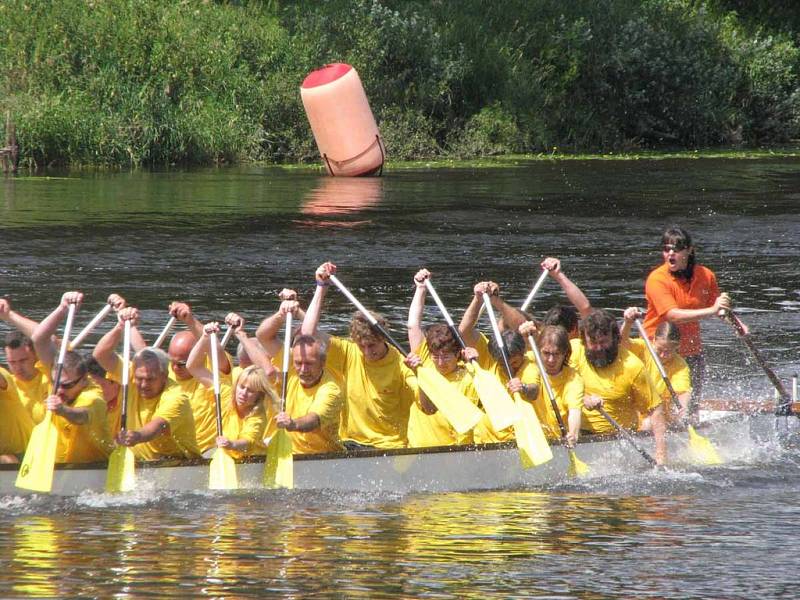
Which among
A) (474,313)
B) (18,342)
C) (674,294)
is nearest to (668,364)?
(674,294)

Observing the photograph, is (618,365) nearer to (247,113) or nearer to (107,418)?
(107,418)

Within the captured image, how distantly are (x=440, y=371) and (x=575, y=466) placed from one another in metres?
1.12

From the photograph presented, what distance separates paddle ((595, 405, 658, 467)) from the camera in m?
10.3

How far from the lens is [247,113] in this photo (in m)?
34.8

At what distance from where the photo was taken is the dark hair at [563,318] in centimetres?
1083

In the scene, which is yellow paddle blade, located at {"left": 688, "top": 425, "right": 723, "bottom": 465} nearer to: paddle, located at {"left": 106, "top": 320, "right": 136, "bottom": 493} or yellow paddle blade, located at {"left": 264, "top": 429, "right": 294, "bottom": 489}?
yellow paddle blade, located at {"left": 264, "top": 429, "right": 294, "bottom": 489}

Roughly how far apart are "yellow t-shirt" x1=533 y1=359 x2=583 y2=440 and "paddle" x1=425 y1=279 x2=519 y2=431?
395mm

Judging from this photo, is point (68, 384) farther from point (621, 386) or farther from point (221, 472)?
point (621, 386)

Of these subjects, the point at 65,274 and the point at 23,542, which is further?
the point at 65,274

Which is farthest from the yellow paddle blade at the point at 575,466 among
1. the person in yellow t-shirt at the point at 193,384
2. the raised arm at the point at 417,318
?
the person in yellow t-shirt at the point at 193,384

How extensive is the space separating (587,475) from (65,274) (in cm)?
1046

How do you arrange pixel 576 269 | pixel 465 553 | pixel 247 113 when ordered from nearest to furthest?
pixel 465 553
pixel 576 269
pixel 247 113

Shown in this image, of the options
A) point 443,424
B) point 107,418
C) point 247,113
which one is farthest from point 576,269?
point 247,113

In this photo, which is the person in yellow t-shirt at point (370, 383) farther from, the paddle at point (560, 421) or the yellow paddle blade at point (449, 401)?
the paddle at point (560, 421)
